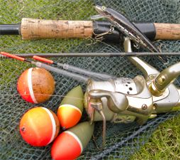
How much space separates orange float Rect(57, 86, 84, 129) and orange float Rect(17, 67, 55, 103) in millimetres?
125

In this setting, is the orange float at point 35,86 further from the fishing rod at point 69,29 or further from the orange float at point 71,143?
the fishing rod at point 69,29

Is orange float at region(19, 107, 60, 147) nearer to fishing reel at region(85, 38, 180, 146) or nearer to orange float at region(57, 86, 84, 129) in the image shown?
orange float at region(57, 86, 84, 129)

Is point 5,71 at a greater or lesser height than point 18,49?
lesser

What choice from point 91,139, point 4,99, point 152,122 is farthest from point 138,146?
point 4,99

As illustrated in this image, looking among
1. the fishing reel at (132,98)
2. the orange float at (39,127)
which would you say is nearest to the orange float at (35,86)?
the orange float at (39,127)

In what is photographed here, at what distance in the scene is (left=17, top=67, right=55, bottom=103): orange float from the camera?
64.7 inches

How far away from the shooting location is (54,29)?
77.9 inches

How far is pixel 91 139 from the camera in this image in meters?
1.79

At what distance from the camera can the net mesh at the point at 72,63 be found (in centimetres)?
175

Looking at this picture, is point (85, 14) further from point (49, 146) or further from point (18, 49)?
point (49, 146)

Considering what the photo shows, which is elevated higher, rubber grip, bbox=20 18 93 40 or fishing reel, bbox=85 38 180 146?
rubber grip, bbox=20 18 93 40

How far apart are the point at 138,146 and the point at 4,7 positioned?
1.55m

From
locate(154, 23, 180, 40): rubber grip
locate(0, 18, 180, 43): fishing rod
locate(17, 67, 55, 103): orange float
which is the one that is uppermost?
locate(0, 18, 180, 43): fishing rod

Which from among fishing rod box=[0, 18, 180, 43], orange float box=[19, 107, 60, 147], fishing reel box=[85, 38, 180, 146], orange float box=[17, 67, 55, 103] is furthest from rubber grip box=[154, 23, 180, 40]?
orange float box=[19, 107, 60, 147]
